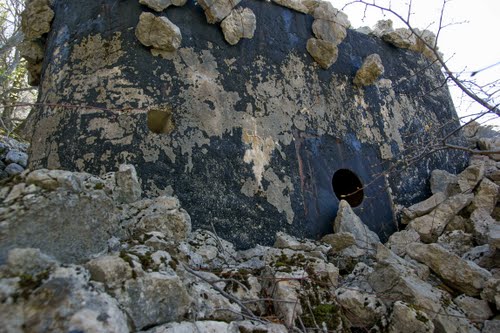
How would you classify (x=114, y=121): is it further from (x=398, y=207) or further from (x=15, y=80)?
(x=15, y=80)

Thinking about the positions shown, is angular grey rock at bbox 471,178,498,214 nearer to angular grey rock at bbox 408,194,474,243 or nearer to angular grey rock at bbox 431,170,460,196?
angular grey rock at bbox 408,194,474,243

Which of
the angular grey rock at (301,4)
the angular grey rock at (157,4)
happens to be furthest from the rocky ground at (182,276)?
the angular grey rock at (301,4)

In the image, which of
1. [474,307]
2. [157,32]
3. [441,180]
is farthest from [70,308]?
[441,180]

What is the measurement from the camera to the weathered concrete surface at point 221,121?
2.97 m

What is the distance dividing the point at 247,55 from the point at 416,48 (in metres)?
2.67

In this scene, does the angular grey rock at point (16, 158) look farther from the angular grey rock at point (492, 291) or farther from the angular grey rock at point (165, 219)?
the angular grey rock at point (492, 291)

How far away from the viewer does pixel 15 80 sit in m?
9.02

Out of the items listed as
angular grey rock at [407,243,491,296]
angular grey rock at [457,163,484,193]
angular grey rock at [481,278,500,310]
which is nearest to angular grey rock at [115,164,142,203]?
angular grey rock at [407,243,491,296]

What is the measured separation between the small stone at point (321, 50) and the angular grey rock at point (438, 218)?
1.71 m

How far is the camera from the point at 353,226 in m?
3.40

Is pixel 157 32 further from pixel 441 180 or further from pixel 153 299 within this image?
pixel 441 180

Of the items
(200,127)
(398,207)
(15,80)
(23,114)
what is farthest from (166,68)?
(23,114)

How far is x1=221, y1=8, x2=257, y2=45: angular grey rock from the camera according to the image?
140 inches

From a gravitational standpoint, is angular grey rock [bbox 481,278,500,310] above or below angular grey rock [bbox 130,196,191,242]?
below
